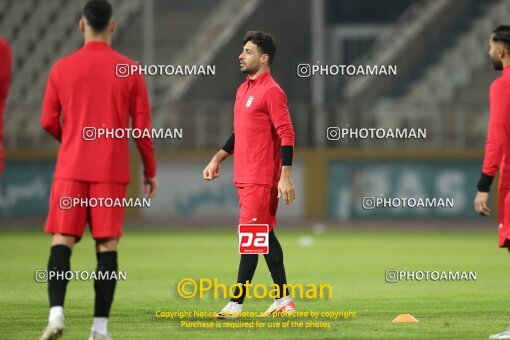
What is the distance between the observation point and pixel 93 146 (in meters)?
8.59

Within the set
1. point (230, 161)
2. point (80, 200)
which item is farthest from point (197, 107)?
point (80, 200)

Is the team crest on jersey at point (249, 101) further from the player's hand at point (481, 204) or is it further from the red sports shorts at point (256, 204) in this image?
A: the player's hand at point (481, 204)

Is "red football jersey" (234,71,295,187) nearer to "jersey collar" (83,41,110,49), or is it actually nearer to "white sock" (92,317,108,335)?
"jersey collar" (83,41,110,49)

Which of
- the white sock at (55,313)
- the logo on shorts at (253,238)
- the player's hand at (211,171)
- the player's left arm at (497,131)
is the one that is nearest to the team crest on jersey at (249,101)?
the player's hand at (211,171)

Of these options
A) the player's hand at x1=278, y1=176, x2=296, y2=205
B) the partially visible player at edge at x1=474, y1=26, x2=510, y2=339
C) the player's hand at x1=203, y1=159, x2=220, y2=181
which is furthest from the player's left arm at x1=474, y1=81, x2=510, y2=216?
the player's hand at x1=203, y1=159, x2=220, y2=181

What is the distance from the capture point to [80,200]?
856 centimetres

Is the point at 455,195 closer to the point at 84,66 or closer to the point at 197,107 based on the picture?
the point at 197,107

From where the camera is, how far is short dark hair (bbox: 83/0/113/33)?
A: 8.70 m

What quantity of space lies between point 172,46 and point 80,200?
31563 mm

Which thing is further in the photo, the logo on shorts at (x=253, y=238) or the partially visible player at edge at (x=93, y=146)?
the logo on shorts at (x=253, y=238)

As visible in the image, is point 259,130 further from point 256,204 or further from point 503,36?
point 503,36

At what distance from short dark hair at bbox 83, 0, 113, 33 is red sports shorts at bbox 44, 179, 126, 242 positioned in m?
1.06

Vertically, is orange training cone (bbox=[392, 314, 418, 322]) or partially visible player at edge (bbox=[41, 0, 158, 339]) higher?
partially visible player at edge (bbox=[41, 0, 158, 339])

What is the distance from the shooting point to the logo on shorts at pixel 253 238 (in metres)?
10.5
